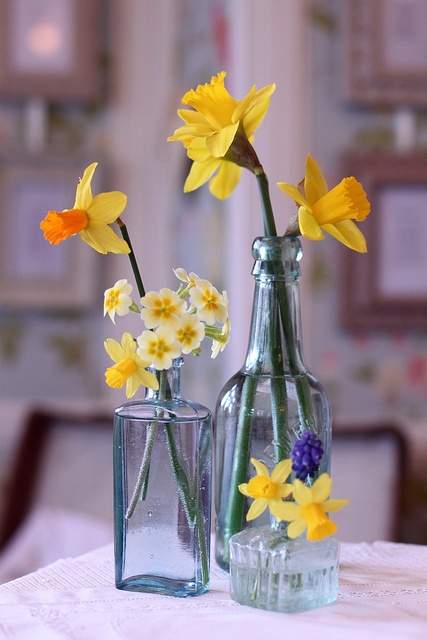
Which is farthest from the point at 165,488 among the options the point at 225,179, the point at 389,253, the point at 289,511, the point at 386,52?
the point at 386,52

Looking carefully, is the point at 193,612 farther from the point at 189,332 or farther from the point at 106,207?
the point at 106,207

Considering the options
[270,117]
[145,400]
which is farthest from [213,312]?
[270,117]

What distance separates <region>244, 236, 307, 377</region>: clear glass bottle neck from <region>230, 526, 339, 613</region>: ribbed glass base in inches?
6.0

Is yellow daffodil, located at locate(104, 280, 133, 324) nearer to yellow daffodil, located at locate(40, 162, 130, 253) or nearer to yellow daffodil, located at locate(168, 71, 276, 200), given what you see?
yellow daffodil, located at locate(40, 162, 130, 253)

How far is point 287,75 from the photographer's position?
2076mm

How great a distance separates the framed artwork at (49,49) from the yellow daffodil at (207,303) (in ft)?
5.68

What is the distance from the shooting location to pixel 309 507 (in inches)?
27.0

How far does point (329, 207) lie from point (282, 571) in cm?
32

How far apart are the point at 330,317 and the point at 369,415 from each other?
273 millimetres

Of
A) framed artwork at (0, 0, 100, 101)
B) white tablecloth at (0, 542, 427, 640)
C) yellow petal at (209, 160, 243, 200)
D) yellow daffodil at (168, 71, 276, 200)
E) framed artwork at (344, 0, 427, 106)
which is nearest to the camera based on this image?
white tablecloth at (0, 542, 427, 640)

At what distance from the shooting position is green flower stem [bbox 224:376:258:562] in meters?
0.80

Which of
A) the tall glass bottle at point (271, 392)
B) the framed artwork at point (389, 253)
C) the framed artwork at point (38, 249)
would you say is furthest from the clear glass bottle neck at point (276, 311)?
the framed artwork at point (38, 249)

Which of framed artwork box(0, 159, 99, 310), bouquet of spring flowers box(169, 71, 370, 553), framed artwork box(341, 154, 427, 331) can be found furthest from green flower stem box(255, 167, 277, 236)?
framed artwork box(0, 159, 99, 310)

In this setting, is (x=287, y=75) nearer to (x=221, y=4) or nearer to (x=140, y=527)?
(x=221, y=4)
